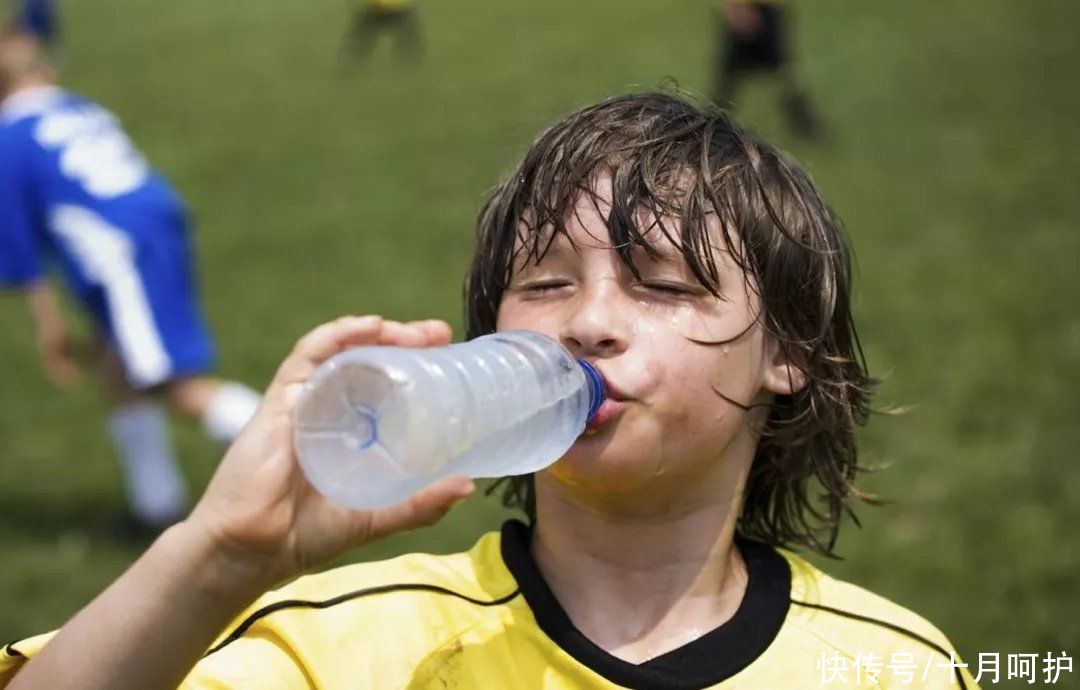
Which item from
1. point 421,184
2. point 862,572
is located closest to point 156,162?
point 421,184

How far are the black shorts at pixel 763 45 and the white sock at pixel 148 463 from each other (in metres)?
7.50

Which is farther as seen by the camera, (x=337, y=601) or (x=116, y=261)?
(x=116, y=261)

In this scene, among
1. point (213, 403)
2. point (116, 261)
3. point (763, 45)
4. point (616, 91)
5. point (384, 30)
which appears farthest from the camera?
point (384, 30)

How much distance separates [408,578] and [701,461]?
1.62ft

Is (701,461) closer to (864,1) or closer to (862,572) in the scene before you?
(862,572)

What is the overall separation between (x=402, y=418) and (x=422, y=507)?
0.30m

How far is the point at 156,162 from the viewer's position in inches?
457

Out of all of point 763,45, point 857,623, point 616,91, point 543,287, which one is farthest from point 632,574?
point 763,45

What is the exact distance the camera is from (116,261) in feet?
17.5

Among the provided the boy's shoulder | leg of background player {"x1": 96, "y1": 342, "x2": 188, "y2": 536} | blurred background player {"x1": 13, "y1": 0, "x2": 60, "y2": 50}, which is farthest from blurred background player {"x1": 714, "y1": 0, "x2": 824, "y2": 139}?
the boy's shoulder

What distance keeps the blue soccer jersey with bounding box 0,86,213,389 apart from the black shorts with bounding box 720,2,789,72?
23.7 ft

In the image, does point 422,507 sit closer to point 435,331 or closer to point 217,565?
point 217,565

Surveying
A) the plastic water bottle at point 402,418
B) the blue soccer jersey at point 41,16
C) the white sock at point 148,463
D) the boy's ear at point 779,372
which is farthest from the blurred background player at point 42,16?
the plastic water bottle at point 402,418

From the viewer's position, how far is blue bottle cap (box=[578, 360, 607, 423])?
185cm
